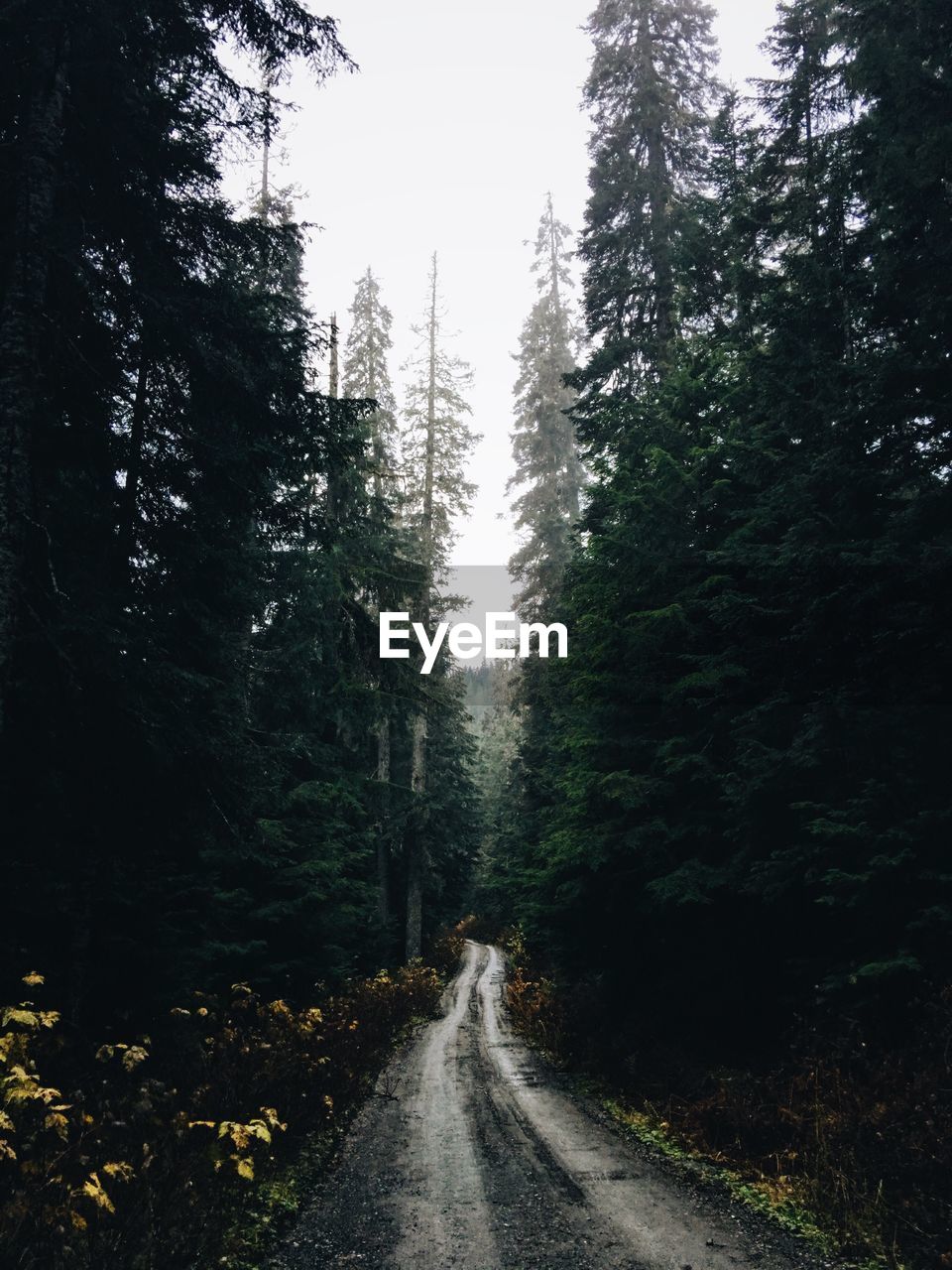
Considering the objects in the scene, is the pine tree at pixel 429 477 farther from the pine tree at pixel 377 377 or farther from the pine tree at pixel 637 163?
the pine tree at pixel 637 163

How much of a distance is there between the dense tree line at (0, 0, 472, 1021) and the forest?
0.15ft

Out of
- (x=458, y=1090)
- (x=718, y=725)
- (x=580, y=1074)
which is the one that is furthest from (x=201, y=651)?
(x=580, y=1074)

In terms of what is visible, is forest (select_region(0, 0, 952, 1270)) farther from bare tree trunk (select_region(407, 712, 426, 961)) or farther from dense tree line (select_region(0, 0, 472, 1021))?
bare tree trunk (select_region(407, 712, 426, 961))

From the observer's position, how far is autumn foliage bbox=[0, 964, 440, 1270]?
186 inches

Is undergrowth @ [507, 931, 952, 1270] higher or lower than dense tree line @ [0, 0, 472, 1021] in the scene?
lower

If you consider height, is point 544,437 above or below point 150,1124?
above

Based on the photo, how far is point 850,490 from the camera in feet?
27.3

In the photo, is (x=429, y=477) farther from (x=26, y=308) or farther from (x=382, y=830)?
(x=26, y=308)

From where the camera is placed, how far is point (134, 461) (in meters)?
8.62

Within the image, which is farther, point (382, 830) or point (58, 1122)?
point (382, 830)

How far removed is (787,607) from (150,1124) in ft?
25.9

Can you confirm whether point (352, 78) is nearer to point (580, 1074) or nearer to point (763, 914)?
point (763, 914)

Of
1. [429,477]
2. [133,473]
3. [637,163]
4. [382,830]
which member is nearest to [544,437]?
[429,477]

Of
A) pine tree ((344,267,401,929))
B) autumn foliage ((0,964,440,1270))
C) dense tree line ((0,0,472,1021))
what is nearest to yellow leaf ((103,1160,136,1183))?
autumn foliage ((0,964,440,1270))
